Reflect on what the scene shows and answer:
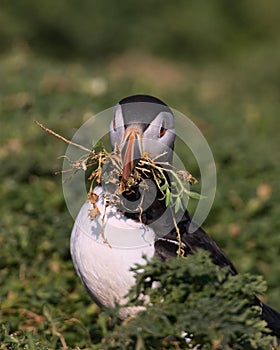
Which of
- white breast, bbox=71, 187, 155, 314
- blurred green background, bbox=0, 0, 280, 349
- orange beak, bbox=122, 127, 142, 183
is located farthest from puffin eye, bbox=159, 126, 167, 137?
blurred green background, bbox=0, 0, 280, 349

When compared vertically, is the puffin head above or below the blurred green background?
above

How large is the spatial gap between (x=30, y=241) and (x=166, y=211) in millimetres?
1788

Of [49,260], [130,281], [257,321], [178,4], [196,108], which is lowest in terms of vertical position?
[178,4]

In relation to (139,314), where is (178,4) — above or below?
below

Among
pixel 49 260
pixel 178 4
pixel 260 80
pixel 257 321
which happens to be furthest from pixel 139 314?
pixel 178 4

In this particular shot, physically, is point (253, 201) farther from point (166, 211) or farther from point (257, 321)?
point (257, 321)

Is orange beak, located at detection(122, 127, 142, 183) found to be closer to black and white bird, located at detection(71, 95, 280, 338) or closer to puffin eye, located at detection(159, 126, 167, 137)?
black and white bird, located at detection(71, 95, 280, 338)

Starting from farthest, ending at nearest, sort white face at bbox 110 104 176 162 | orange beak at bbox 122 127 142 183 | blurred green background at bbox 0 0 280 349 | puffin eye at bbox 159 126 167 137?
1. blurred green background at bbox 0 0 280 349
2. puffin eye at bbox 159 126 167 137
3. white face at bbox 110 104 176 162
4. orange beak at bbox 122 127 142 183

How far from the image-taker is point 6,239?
6.04 m

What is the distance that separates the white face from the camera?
436cm

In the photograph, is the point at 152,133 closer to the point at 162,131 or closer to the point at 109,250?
the point at 162,131

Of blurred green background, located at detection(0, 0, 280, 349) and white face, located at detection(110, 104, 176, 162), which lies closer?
white face, located at detection(110, 104, 176, 162)

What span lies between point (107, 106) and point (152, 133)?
456 centimetres

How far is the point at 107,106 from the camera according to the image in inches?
352
